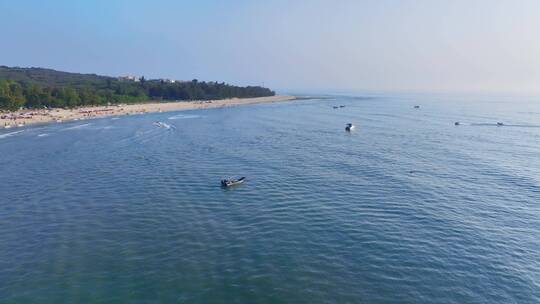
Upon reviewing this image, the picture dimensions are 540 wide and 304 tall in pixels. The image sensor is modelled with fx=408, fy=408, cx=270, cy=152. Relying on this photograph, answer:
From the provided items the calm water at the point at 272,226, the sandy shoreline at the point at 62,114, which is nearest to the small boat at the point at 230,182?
the calm water at the point at 272,226

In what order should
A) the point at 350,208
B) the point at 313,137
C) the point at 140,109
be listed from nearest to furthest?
the point at 350,208
the point at 313,137
the point at 140,109

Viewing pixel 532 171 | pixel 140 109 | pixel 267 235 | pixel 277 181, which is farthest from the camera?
pixel 140 109

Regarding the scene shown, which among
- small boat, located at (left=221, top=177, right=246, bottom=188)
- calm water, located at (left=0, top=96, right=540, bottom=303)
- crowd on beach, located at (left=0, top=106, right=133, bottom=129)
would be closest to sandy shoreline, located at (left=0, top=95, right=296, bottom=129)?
crowd on beach, located at (left=0, top=106, right=133, bottom=129)

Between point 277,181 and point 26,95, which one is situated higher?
point 26,95

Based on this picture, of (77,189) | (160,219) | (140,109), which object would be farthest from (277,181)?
(140,109)

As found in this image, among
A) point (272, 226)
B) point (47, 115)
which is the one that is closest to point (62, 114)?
point (47, 115)

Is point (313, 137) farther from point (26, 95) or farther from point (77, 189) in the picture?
point (26, 95)

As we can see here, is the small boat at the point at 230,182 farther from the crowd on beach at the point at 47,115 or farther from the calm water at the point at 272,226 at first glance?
the crowd on beach at the point at 47,115

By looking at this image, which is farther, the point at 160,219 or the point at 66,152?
the point at 66,152
